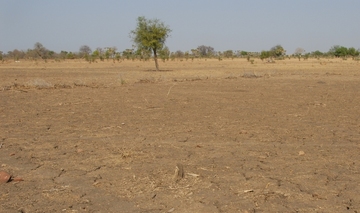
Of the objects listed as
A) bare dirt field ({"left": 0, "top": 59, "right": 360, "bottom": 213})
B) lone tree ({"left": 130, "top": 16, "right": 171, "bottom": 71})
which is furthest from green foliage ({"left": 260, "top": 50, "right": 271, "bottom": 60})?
bare dirt field ({"left": 0, "top": 59, "right": 360, "bottom": 213})

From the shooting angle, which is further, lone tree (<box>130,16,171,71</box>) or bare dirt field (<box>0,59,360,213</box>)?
lone tree (<box>130,16,171,71</box>)

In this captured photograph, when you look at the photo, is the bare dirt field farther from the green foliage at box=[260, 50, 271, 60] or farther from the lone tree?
the green foliage at box=[260, 50, 271, 60]

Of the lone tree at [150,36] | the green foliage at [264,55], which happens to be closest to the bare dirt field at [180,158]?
the lone tree at [150,36]

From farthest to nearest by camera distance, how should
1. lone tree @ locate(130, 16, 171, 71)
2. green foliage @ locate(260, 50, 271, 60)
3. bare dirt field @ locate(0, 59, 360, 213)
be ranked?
green foliage @ locate(260, 50, 271, 60) → lone tree @ locate(130, 16, 171, 71) → bare dirt field @ locate(0, 59, 360, 213)

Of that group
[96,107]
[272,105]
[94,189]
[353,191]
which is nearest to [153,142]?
[94,189]

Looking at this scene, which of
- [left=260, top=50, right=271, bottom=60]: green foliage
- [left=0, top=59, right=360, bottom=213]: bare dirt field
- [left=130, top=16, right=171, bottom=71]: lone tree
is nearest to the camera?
[left=0, top=59, right=360, bottom=213]: bare dirt field

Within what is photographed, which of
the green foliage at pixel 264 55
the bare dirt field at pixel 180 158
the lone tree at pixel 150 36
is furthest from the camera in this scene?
the green foliage at pixel 264 55

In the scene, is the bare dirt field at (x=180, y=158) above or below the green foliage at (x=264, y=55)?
above

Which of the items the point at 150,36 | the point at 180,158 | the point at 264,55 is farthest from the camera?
the point at 264,55

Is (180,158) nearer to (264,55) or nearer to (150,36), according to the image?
(150,36)

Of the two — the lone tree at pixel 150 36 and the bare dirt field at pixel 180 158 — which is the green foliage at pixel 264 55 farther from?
the bare dirt field at pixel 180 158

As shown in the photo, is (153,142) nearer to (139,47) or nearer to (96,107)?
(96,107)

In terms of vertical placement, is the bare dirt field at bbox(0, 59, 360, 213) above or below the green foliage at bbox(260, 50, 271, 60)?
above

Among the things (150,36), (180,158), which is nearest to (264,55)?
(150,36)
